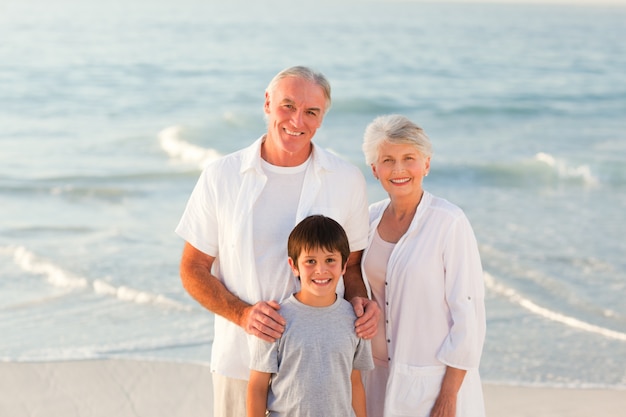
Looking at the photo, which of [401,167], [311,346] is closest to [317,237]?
[311,346]

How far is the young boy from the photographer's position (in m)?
3.15

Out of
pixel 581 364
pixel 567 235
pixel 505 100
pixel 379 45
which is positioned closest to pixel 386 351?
pixel 581 364

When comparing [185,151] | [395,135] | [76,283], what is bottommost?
[76,283]

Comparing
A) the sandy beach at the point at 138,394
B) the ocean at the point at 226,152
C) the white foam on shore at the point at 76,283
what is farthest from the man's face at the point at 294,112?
the white foam on shore at the point at 76,283

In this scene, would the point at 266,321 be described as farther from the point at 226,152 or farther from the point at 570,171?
the point at 226,152

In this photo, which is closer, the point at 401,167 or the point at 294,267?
the point at 294,267

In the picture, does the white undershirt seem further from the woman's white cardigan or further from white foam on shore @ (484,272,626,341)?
white foam on shore @ (484,272,626,341)

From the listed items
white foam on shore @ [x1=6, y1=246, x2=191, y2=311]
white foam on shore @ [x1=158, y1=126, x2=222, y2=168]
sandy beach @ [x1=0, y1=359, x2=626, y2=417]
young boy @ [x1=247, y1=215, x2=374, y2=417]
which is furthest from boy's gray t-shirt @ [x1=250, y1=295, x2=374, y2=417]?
white foam on shore @ [x1=158, y1=126, x2=222, y2=168]

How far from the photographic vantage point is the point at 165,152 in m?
15.9

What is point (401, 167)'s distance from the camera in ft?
11.4

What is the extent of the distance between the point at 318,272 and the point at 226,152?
552 inches

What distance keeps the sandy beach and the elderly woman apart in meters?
2.17

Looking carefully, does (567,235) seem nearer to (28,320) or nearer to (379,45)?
(28,320)

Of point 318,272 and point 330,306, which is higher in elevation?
point 318,272
